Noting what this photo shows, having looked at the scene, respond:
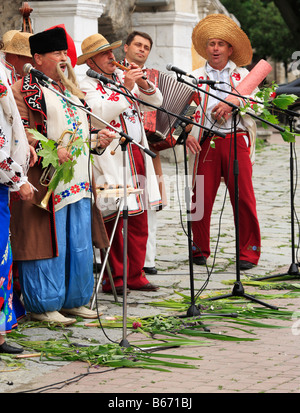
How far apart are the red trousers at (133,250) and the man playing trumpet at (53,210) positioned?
0.93 m

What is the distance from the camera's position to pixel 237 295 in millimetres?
6676

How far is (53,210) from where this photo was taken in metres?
5.90

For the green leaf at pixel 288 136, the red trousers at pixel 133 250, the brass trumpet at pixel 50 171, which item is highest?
the green leaf at pixel 288 136

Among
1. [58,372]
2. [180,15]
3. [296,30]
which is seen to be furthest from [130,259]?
[296,30]

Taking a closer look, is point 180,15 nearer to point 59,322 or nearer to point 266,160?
point 266,160

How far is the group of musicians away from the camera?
5879 mm

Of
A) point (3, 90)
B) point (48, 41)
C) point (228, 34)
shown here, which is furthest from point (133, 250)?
point (3, 90)

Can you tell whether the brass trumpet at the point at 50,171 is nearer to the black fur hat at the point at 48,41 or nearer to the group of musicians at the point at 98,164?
the group of musicians at the point at 98,164

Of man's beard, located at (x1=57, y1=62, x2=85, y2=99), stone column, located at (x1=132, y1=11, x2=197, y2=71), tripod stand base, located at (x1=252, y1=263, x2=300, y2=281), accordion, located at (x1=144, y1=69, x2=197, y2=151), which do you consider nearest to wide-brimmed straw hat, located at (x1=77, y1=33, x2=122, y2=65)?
man's beard, located at (x1=57, y1=62, x2=85, y2=99)

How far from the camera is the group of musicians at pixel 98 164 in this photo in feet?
19.3

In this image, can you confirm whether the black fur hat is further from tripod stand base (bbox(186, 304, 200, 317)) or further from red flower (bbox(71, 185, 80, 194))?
tripod stand base (bbox(186, 304, 200, 317))

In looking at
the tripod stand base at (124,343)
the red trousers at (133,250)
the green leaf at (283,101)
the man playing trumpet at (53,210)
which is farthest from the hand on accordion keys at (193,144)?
the tripod stand base at (124,343)

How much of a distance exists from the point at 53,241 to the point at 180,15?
1063 centimetres

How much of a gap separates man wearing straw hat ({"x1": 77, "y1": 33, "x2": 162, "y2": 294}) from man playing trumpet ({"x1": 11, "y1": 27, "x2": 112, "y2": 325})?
65cm
